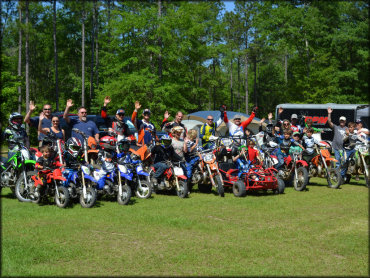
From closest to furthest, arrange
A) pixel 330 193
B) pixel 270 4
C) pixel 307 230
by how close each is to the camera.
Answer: pixel 307 230 → pixel 330 193 → pixel 270 4

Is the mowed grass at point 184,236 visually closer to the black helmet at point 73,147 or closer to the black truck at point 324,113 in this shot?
the black helmet at point 73,147

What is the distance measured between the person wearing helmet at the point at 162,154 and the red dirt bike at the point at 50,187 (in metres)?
2.68

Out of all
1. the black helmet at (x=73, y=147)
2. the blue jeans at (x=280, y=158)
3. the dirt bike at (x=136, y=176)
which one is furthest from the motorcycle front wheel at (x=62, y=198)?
the blue jeans at (x=280, y=158)

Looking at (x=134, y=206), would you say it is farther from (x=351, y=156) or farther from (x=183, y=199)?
(x=351, y=156)

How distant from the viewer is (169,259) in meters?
6.01

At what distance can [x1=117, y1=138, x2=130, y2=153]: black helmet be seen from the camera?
1062 cm

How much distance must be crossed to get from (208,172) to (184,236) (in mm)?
4578

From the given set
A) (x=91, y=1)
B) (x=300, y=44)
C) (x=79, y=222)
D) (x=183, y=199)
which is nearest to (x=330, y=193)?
(x=183, y=199)

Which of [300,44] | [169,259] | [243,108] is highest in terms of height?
[300,44]

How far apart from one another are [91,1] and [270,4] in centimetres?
1618

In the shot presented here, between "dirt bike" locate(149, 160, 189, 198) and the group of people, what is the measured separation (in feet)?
0.46

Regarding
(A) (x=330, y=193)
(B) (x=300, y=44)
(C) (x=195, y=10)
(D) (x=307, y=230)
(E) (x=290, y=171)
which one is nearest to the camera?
(D) (x=307, y=230)

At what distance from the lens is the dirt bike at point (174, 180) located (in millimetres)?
11156

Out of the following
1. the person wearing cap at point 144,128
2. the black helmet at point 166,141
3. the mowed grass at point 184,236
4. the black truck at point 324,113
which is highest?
the black truck at point 324,113
